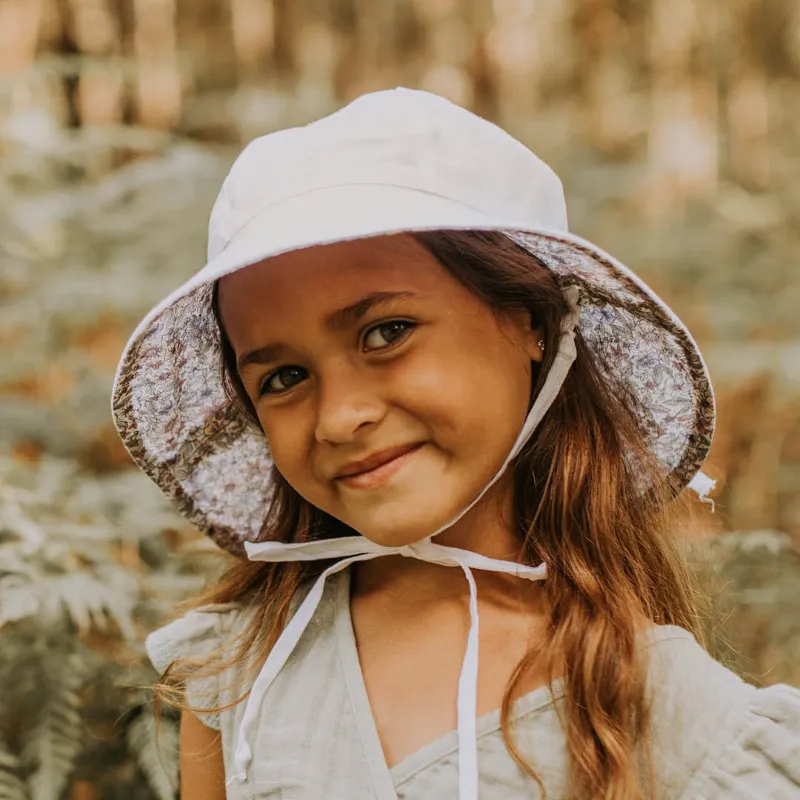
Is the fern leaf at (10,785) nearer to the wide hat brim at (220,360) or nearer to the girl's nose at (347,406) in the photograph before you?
the wide hat brim at (220,360)

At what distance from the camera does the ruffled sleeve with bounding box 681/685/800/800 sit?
0.99m

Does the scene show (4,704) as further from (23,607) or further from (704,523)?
(704,523)

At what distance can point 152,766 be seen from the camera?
145 centimetres

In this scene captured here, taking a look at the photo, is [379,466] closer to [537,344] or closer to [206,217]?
[537,344]

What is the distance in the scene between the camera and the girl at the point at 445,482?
3.38 feet

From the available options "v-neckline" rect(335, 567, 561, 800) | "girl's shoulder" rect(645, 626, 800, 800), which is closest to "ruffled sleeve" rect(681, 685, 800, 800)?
"girl's shoulder" rect(645, 626, 800, 800)

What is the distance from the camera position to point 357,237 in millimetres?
979

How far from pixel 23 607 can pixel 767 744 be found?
1.02m

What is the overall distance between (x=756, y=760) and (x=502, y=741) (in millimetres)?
Result: 265

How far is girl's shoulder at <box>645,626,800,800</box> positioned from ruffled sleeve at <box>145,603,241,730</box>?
0.59 meters

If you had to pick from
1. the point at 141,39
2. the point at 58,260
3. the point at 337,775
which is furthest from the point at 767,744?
the point at 141,39

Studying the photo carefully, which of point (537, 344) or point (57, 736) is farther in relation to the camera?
point (57, 736)

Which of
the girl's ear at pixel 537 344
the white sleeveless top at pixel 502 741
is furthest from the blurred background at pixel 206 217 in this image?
the girl's ear at pixel 537 344

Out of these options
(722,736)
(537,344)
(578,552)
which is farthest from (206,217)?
(722,736)
